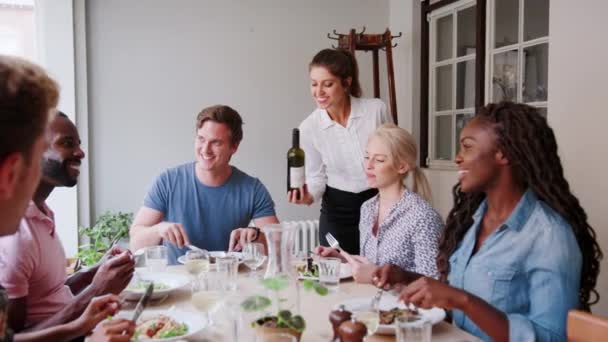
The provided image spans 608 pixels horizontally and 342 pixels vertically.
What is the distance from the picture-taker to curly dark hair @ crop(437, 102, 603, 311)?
56.2 inches

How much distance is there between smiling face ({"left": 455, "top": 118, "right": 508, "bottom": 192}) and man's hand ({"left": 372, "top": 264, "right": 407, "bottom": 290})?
323 mm

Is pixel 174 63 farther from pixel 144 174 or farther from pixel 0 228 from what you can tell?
pixel 0 228

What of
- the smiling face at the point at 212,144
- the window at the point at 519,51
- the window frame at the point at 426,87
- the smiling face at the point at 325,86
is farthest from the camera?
the window frame at the point at 426,87

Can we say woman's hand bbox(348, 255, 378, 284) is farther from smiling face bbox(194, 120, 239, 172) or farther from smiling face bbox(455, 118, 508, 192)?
smiling face bbox(194, 120, 239, 172)

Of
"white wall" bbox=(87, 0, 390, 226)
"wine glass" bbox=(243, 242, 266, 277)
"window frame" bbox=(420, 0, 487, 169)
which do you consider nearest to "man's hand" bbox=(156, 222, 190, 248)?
"wine glass" bbox=(243, 242, 266, 277)

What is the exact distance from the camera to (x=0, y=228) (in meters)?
0.83

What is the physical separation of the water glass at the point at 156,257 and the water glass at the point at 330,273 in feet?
1.85

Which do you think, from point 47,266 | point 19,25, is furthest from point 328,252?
point 19,25

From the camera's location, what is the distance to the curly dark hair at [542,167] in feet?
4.69

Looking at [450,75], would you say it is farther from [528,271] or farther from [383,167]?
[528,271]

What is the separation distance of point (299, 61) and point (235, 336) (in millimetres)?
3182

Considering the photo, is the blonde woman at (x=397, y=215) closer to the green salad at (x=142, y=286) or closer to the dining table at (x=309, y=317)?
the dining table at (x=309, y=317)

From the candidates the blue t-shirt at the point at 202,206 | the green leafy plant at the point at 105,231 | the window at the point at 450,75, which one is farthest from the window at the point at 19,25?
the window at the point at 450,75

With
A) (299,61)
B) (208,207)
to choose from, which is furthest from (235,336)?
(299,61)
